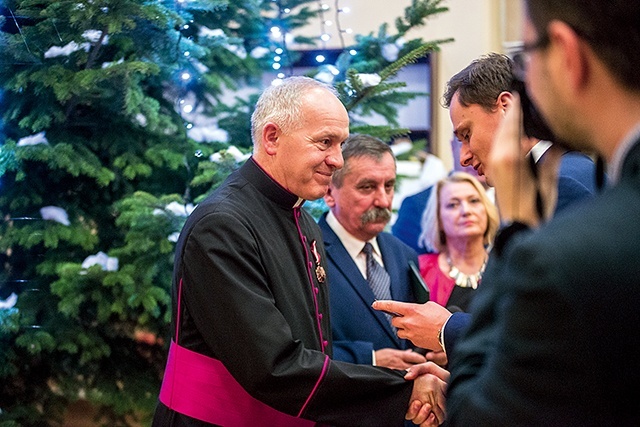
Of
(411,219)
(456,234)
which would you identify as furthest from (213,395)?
(411,219)

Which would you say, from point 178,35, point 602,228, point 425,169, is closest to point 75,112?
point 178,35

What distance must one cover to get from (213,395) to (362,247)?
4.40ft

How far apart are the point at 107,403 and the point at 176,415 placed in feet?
5.61

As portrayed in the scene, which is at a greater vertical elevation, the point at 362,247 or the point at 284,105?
the point at 284,105

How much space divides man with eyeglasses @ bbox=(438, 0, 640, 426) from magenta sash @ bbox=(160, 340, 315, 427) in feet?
4.42

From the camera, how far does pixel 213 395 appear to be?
96.6 inches

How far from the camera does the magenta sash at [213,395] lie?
2445 millimetres

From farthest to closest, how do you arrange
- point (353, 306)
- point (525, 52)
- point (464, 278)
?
point (464, 278) < point (353, 306) < point (525, 52)

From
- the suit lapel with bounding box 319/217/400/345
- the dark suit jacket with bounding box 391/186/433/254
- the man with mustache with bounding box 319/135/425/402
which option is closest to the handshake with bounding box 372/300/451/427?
the man with mustache with bounding box 319/135/425/402

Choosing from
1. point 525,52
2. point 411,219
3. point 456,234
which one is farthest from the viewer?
point 411,219

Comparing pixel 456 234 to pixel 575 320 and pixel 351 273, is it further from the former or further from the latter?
pixel 575 320

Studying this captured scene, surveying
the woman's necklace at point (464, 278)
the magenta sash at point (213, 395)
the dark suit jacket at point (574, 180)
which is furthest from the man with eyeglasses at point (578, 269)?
the woman's necklace at point (464, 278)

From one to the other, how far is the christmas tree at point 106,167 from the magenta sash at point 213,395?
1427 mm

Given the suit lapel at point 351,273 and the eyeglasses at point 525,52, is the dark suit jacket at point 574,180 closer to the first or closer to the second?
the eyeglasses at point 525,52
